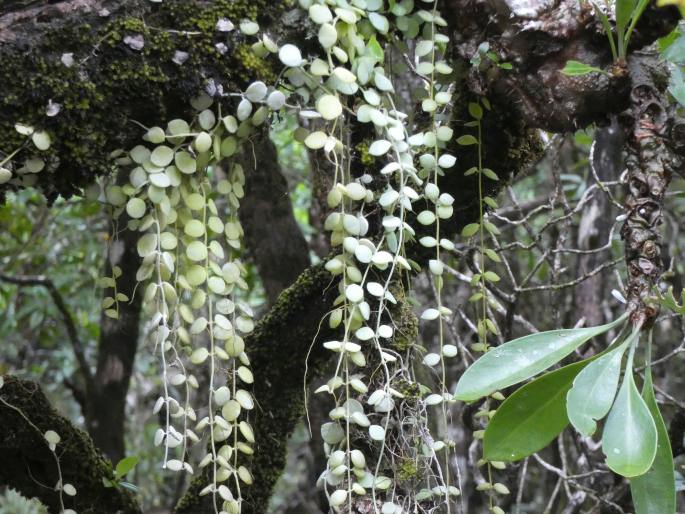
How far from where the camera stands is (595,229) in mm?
2312

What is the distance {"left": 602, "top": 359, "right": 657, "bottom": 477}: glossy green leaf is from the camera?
2.48 feet

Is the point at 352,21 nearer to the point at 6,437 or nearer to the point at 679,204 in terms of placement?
the point at 6,437

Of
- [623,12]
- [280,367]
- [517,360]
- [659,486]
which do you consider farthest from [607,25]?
[280,367]

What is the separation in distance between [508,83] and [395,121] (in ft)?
0.56

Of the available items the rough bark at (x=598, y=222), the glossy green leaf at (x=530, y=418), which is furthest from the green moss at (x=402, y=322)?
the rough bark at (x=598, y=222)

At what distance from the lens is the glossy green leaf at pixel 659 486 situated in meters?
0.84

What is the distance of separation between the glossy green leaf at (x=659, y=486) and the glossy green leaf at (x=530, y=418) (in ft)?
0.31

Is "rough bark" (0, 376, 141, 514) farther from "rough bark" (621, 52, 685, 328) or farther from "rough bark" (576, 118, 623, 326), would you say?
"rough bark" (576, 118, 623, 326)

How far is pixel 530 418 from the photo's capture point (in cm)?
89

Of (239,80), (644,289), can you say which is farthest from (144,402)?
(644,289)

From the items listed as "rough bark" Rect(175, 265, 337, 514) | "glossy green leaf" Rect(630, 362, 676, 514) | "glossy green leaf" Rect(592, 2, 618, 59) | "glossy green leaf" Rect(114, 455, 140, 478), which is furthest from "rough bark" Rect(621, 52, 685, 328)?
"glossy green leaf" Rect(114, 455, 140, 478)

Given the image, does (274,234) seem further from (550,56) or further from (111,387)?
(550,56)

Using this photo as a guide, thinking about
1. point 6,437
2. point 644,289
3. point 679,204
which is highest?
point 644,289

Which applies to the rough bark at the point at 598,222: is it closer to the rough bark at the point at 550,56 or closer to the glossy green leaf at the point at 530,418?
the rough bark at the point at 550,56
